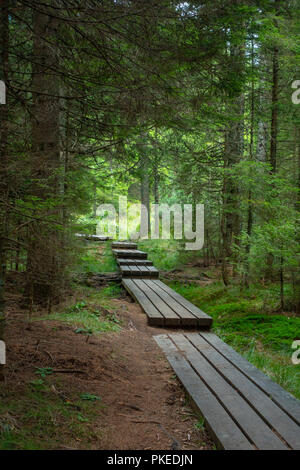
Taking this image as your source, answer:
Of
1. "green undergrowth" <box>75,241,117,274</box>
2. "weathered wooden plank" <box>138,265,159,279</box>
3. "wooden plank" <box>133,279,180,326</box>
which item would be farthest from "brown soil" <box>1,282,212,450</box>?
"green undergrowth" <box>75,241,117,274</box>

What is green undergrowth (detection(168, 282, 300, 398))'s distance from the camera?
4.97 meters

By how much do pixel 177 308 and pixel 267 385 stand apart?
3594mm

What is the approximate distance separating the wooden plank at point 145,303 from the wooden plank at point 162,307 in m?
0.09

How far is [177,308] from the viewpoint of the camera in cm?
739

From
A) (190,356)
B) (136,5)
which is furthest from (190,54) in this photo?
(190,356)

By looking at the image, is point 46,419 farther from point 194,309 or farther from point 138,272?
point 138,272

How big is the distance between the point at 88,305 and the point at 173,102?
4.18 m

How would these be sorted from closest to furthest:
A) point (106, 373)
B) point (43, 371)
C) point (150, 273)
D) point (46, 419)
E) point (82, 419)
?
point (46, 419) → point (82, 419) → point (43, 371) → point (106, 373) → point (150, 273)

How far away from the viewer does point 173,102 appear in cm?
555

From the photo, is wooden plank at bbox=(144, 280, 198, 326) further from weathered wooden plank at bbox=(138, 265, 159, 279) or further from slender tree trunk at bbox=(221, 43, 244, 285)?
slender tree trunk at bbox=(221, 43, 244, 285)

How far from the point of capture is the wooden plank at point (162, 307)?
6617mm

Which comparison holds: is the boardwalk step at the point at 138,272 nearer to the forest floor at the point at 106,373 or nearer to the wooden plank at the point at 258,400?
the forest floor at the point at 106,373

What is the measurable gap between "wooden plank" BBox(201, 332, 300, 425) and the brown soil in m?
0.84

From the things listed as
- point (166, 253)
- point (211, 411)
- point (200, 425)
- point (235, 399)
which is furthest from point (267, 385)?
point (166, 253)
